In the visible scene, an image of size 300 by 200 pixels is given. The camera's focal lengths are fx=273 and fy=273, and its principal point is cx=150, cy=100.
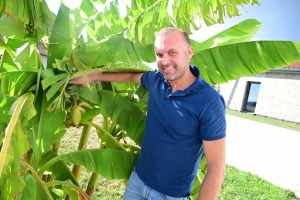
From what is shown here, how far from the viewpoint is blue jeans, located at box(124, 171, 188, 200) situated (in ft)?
6.07

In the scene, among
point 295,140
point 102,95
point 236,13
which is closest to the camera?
point 236,13

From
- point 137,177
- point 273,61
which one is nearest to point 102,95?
point 137,177

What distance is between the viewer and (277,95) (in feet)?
46.6

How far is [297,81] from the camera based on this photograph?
43.7 ft

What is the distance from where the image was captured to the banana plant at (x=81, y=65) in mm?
1474

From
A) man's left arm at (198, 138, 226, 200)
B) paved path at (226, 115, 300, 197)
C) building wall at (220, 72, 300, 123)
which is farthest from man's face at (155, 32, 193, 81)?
building wall at (220, 72, 300, 123)

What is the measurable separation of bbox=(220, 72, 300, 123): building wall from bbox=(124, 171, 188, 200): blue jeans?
12.7m

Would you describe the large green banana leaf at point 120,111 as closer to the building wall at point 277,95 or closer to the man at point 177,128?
the man at point 177,128

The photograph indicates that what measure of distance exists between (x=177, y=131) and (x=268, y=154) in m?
5.75

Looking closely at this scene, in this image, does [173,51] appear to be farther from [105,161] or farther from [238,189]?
[238,189]

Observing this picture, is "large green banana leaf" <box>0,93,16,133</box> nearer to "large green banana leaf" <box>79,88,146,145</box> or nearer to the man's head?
"large green banana leaf" <box>79,88,146,145</box>

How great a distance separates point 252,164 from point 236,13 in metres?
4.77

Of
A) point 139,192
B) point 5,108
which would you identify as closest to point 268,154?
point 139,192

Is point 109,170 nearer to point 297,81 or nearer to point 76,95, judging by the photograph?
point 76,95
